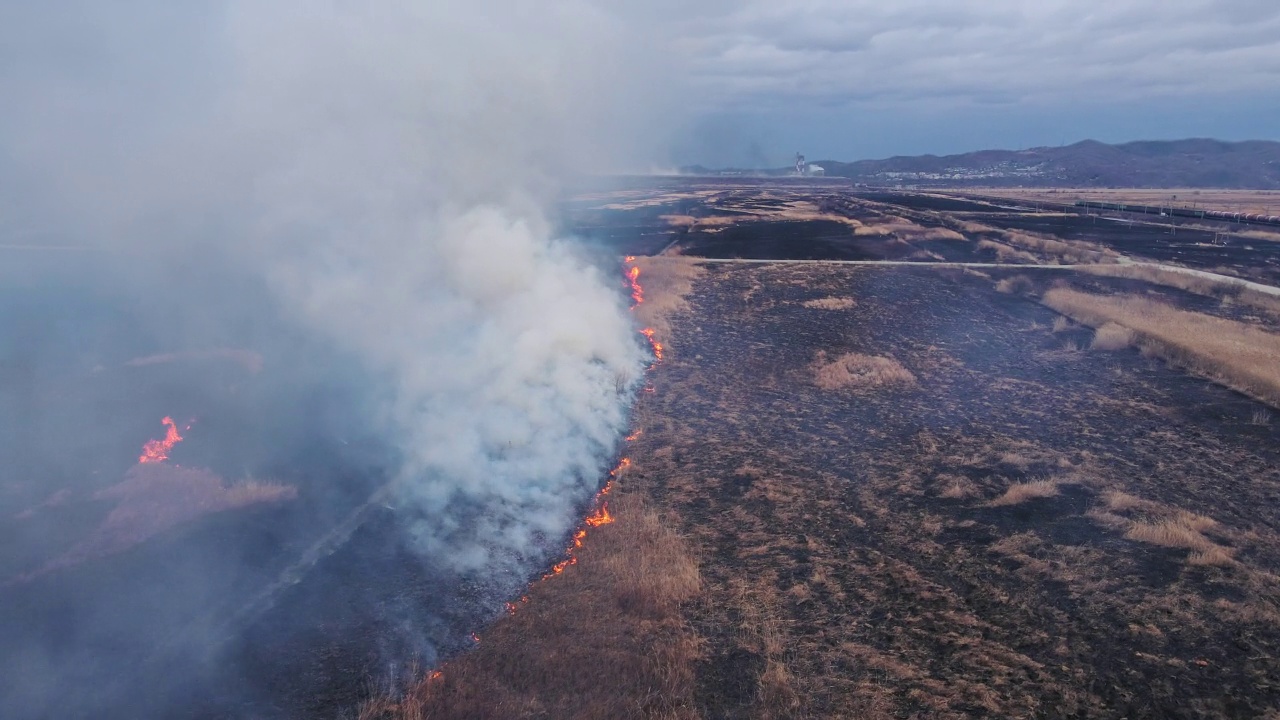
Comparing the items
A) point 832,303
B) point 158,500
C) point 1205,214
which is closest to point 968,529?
point 158,500

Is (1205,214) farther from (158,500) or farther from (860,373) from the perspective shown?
(158,500)

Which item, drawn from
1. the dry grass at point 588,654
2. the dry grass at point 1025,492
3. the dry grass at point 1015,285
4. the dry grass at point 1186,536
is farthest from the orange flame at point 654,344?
the dry grass at point 1015,285

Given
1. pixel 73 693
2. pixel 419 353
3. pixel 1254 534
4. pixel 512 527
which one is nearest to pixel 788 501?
pixel 512 527

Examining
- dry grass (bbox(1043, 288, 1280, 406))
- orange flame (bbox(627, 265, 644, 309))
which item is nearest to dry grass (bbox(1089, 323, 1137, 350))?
dry grass (bbox(1043, 288, 1280, 406))

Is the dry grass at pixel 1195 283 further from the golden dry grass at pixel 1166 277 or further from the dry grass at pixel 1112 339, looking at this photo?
the dry grass at pixel 1112 339

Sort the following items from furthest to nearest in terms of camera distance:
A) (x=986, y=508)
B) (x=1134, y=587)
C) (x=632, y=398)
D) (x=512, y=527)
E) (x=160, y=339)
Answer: (x=160, y=339) < (x=632, y=398) < (x=986, y=508) < (x=512, y=527) < (x=1134, y=587)

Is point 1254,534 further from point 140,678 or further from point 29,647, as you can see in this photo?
point 29,647

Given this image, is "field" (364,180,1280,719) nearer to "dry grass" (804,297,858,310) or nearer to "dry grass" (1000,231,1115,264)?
"dry grass" (804,297,858,310)
